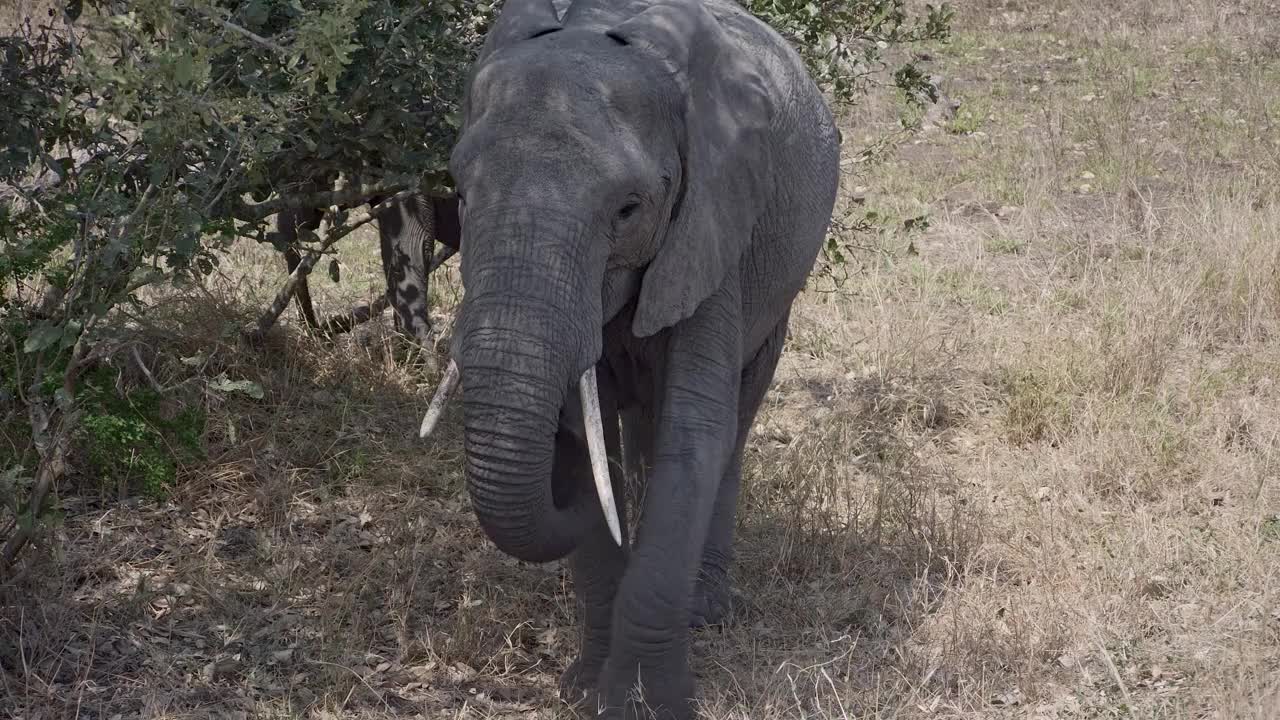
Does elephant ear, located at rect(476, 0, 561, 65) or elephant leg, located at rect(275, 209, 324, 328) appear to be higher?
elephant ear, located at rect(476, 0, 561, 65)

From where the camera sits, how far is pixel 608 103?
143 inches

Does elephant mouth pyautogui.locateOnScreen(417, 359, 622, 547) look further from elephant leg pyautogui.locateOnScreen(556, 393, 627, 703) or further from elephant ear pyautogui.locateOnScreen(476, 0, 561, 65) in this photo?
elephant ear pyautogui.locateOnScreen(476, 0, 561, 65)

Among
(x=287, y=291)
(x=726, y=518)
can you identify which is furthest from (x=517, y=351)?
(x=287, y=291)

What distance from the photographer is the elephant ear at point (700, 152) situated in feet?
12.7

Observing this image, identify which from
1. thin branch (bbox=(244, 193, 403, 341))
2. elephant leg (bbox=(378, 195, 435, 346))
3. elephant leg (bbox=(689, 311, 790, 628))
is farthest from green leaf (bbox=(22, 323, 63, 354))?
elephant leg (bbox=(378, 195, 435, 346))

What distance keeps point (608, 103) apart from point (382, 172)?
205 cm

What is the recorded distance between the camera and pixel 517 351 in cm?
341

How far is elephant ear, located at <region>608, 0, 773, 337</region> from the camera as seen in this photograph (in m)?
3.87

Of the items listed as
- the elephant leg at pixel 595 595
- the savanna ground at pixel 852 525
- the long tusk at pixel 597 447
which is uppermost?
the long tusk at pixel 597 447

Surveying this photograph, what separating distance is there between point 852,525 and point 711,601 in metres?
0.75

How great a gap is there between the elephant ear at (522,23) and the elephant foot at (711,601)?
77.1 inches

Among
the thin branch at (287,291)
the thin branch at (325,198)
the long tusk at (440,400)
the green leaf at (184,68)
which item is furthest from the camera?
the thin branch at (287,291)

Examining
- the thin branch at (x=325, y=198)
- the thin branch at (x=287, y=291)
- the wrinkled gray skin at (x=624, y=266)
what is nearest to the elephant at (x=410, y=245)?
the thin branch at (x=287, y=291)

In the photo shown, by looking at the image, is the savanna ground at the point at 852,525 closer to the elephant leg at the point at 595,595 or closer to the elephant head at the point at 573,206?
the elephant leg at the point at 595,595
